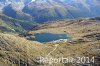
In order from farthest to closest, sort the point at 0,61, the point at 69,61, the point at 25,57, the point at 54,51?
the point at 54,51, the point at 69,61, the point at 25,57, the point at 0,61

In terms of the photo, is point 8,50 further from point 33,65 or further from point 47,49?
point 47,49

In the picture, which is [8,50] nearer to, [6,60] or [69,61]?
[6,60]

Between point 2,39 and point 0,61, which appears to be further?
point 2,39

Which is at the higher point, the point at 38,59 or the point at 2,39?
the point at 2,39

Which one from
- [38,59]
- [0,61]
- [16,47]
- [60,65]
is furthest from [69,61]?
[0,61]

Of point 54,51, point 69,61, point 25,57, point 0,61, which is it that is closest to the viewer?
point 0,61

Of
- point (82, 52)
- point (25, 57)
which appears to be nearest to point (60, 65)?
point (25, 57)

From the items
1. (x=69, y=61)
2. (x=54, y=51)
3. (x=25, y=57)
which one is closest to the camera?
(x=25, y=57)

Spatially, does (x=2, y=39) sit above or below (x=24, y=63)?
above

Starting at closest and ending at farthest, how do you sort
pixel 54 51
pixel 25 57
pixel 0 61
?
pixel 0 61 → pixel 25 57 → pixel 54 51
